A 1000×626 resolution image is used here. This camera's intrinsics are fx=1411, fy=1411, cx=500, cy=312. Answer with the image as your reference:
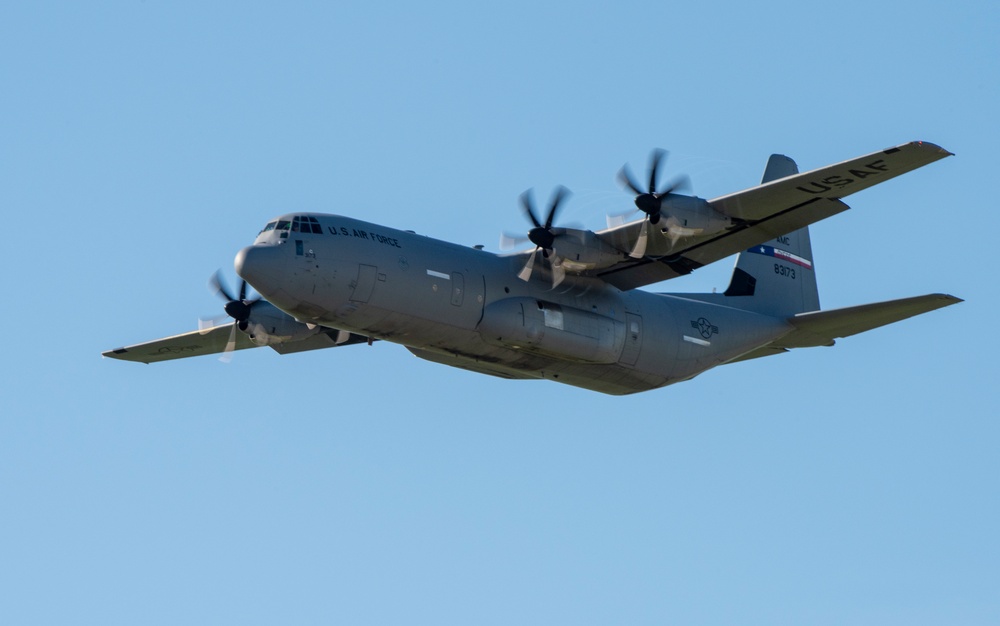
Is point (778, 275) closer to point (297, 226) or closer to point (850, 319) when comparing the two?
point (850, 319)

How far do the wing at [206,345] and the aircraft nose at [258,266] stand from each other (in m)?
5.16

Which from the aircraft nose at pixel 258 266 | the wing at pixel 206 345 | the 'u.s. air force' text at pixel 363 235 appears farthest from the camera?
the wing at pixel 206 345

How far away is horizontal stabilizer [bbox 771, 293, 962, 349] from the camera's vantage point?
28.2 metres

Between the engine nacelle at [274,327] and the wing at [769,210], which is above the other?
the wing at [769,210]

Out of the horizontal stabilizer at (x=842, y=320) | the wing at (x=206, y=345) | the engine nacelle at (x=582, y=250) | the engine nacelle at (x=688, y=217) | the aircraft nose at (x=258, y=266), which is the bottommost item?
the wing at (x=206, y=345)

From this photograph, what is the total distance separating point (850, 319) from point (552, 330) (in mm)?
6653

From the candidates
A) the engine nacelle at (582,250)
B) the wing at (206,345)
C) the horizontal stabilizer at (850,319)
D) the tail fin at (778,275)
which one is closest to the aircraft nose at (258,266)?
the wing at (206,345)

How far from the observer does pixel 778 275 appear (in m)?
33.6

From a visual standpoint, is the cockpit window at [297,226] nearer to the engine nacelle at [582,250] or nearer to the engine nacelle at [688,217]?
the engine nacelle at [582,250]

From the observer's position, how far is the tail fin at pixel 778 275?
32.7m

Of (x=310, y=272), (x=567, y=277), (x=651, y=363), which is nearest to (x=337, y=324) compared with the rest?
(x=310, y=272)

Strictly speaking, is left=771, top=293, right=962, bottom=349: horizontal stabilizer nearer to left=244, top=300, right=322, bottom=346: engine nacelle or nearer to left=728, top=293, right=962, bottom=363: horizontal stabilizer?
left=728, top=293, right=962, bottom=363: horizontal stabilizer

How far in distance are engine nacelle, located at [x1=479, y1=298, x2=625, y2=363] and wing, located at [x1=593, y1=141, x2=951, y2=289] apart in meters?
1.39

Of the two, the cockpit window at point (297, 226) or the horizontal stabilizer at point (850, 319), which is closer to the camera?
the cockpit window at point (297, 226)
